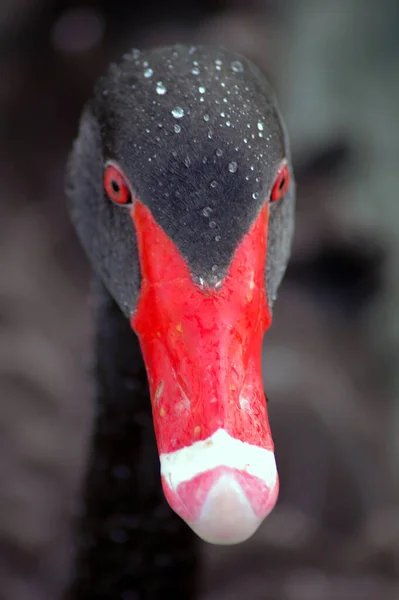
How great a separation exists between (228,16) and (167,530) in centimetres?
192

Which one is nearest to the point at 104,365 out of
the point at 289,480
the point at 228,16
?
the point at 289,480

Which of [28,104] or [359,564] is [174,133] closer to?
[359,564]

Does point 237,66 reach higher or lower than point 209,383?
higher

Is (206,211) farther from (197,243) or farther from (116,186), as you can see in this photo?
(116,186)

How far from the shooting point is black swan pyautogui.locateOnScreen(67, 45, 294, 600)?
3.10ft

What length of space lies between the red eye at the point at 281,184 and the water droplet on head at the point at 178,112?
0.17 m

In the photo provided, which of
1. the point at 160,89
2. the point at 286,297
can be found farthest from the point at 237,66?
the point at 286,297

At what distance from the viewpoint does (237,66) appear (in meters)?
1.19

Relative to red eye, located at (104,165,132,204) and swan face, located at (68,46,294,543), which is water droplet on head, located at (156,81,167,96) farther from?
red eye, located at (104,165,132,204)

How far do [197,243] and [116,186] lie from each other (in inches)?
7.7

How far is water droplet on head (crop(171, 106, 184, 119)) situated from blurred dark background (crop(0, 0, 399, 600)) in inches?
41.3

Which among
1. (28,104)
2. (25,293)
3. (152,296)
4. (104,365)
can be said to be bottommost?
(152,296)

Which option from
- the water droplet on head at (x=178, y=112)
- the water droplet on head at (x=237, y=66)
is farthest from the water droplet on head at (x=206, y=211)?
the water droplet on head at (x=237, y=66)

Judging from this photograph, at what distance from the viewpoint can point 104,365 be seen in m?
1.47
